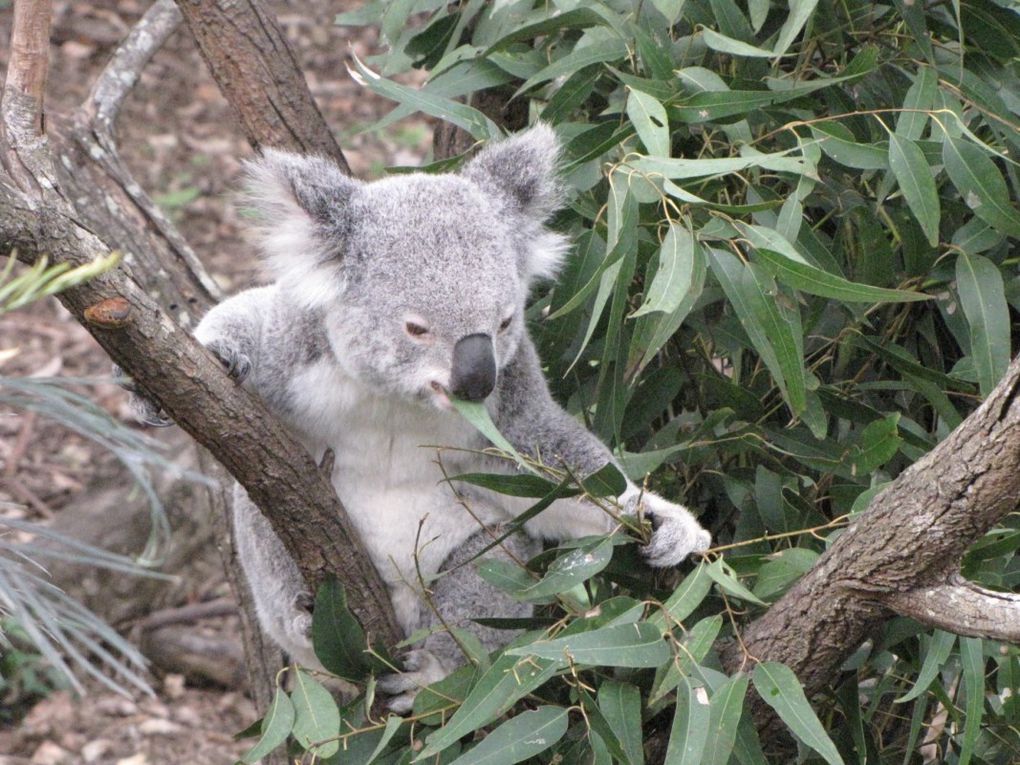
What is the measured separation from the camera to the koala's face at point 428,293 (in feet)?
7.84

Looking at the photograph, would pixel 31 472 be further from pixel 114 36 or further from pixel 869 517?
pixel 869 517

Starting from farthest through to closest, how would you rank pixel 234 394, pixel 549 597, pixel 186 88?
pixel 186 88
pixel 549 597
pixel 234 394

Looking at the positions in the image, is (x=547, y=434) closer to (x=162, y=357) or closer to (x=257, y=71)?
(x=162, y=357)

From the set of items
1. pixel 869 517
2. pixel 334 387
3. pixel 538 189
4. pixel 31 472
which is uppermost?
pixel 538 189

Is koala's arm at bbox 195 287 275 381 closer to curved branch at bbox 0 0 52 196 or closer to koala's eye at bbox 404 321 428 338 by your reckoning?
koala's eye at bbox 404 321 428 338

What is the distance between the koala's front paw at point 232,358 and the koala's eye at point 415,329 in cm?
34

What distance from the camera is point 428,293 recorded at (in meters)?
2.42

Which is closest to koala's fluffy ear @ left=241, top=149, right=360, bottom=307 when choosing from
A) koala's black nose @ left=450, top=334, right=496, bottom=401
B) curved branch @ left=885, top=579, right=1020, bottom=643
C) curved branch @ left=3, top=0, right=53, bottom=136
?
koala's black nose @ left=450, top=334, right=496, bottom=401

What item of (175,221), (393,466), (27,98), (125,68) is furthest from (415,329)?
(175,221)

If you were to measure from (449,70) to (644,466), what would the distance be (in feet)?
3.40

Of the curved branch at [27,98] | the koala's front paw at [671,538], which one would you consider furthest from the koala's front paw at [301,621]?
the curved branch at [27,98]

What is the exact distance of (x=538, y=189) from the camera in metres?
2.62

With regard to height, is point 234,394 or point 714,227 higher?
point 234,394

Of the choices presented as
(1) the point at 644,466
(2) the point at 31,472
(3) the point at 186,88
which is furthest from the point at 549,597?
(3) the point at 186,88
